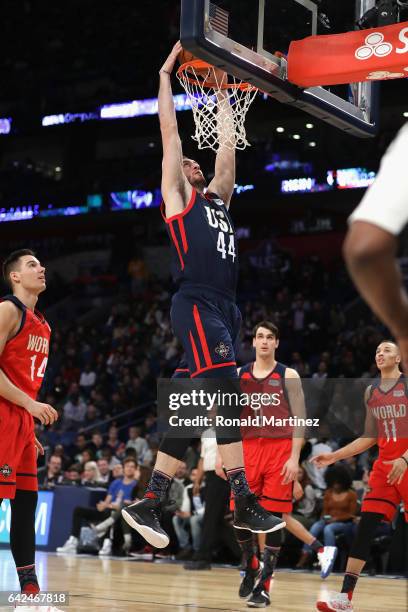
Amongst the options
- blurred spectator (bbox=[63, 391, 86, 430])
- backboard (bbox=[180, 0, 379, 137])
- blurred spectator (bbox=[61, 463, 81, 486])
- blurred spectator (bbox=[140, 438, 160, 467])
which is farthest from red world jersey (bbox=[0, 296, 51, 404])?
blurred spectator (bbox=[63, 391, 86, 430])

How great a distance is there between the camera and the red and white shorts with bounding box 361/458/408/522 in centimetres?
661

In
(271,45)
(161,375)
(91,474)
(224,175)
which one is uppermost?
(271,45)

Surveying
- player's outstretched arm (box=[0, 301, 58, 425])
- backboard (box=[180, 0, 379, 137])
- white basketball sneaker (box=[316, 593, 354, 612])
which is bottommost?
white basketball sneaker (box=[316, 593, 354, 612])

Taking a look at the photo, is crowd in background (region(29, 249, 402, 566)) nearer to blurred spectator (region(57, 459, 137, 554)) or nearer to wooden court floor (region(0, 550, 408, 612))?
blurred spectator (region(57, 459, 137, 554))

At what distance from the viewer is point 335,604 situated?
6.32 m

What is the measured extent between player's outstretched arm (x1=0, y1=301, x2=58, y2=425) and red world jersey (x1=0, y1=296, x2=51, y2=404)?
69 millimetres

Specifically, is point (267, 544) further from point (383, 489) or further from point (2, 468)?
point (2, 468)

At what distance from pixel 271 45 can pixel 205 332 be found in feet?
8.35

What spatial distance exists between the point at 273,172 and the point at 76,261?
8610 mm

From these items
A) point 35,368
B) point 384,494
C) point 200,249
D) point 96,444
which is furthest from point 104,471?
point 200,249

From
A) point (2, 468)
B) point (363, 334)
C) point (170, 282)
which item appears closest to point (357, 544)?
point (2, 468)

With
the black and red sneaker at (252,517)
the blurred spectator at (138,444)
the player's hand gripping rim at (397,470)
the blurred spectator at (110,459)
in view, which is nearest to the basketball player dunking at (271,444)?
the player's hand gripping rim at (397,470)

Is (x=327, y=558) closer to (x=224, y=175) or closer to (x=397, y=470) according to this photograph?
(x=397, y=470)

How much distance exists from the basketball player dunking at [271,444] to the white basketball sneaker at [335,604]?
112 cm
